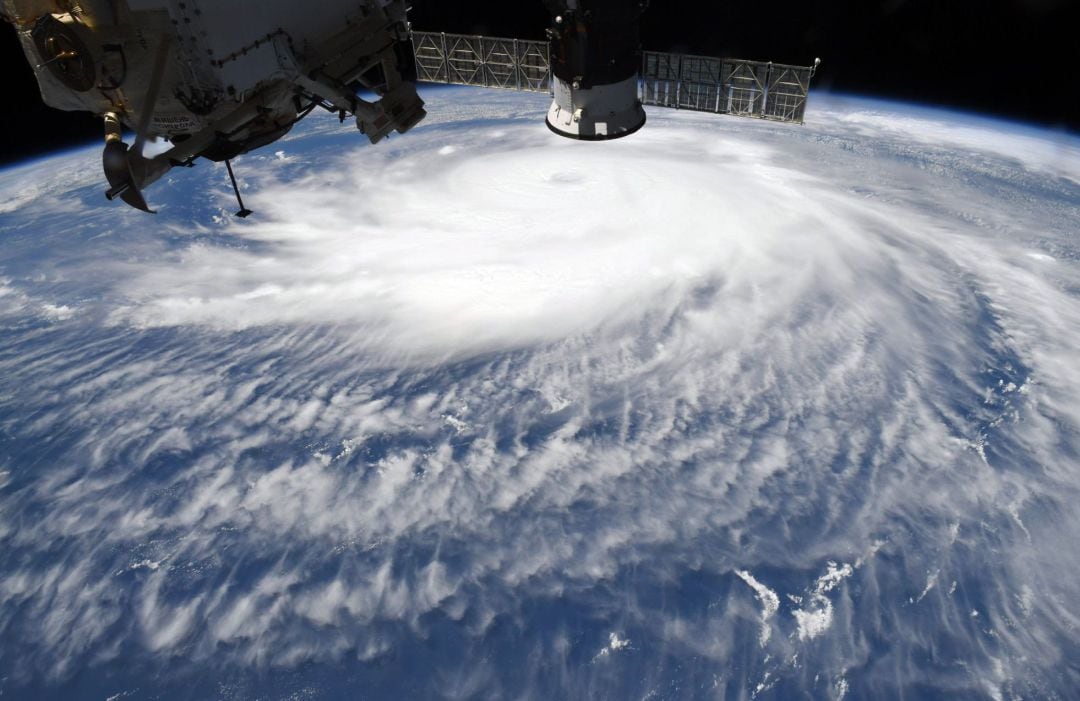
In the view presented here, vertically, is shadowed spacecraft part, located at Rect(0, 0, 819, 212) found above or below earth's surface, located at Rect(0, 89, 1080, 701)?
above

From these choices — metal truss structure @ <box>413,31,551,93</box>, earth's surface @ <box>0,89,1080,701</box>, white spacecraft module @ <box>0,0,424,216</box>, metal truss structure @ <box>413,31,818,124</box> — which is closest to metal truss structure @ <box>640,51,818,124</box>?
metal truss structure @ <box>413,31,818,124</box>

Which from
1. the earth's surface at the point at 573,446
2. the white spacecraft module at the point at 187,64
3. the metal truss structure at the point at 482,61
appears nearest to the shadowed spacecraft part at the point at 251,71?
the white spacecraft module at the point at 187,64

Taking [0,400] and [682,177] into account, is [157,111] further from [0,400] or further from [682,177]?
[682,177]

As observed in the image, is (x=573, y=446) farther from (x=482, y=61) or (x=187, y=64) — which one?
(x=187, y=64)

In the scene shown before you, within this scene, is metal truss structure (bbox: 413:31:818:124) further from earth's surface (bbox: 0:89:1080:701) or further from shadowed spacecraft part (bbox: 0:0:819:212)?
earth's surface (bbox: 0:89:1080:701)

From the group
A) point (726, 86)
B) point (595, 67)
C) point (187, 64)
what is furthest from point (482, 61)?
point (187, 64)
